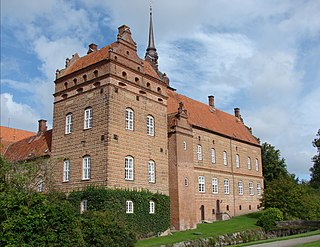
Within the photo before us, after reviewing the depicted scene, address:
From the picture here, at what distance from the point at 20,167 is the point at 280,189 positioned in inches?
1054

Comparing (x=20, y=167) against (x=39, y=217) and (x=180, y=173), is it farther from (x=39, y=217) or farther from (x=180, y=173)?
(x=180, y=173)

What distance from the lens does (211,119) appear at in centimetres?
4562

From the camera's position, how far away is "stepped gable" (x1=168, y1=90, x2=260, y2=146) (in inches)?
1624

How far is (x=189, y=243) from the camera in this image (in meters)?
26.9

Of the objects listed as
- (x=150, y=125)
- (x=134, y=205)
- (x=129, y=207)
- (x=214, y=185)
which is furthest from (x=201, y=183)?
(x=129, y=207)

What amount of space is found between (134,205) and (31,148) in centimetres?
1509

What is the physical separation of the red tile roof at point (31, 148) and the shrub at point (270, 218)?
68.2 feet

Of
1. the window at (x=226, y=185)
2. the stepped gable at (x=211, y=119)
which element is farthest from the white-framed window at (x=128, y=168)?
the window at (x=226, y=185)

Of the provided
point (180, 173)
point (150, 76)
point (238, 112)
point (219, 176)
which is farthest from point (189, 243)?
point (238, 112)

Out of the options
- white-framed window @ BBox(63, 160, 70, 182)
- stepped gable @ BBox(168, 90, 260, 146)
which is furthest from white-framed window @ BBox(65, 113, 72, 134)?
stepped gable @ BBox(168, 90, 260, 146)

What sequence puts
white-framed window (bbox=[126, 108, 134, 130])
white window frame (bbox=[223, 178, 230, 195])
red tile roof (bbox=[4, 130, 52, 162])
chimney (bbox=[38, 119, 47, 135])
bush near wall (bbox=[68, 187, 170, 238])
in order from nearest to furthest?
bush near wall (bbox=[68, 187, 170, 238]) → white-framed window (bbox=[126, 108, 134, 130]) → red tile roof (bbox=[4, 130, 52, 162]) → chimney (bbox=[38, 119, 47, 135]) → white window frame (bbox=[223, 178, 230, 195])

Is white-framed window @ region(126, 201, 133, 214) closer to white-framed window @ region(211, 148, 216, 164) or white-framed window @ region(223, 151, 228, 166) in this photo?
white-framed window @ region(211, 148, 216, 164)

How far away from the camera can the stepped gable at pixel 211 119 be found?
41.2 metres

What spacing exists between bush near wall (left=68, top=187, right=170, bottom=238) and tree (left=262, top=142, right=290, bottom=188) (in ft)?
107
